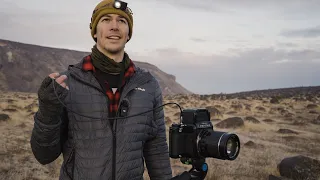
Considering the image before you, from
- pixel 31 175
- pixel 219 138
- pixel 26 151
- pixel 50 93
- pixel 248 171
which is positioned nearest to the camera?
pixel 50 93

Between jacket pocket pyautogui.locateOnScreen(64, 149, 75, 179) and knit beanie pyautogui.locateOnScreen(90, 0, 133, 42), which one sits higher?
knit beanie pyautogui.locateOnScreen(90, 0, 133, 42)

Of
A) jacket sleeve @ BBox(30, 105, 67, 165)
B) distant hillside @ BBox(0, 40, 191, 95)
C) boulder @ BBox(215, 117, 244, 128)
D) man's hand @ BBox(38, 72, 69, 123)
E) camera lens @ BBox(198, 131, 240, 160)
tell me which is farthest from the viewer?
distant hillside @ BBox(0, 40, 191, 95)

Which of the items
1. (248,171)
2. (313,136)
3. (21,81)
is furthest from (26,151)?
(21,81)

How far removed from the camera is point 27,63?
258ft

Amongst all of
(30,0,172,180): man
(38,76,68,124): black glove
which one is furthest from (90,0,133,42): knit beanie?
(38,76,68,124): black glove

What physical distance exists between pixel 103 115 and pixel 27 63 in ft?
275

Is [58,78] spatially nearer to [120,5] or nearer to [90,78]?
[90,78]

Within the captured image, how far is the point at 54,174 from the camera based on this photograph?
625 cm

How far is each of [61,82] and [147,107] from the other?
0.78 metres

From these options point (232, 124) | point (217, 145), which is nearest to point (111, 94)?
point (217, 145)

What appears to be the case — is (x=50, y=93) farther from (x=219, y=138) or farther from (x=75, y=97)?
(x=219, y=138)

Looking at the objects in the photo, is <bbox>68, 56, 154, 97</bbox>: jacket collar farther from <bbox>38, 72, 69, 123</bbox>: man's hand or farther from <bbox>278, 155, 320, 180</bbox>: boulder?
<bbox>278, 155, 320, 180</bbox>: boulder

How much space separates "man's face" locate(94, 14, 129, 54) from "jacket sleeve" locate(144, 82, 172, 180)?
51 cm

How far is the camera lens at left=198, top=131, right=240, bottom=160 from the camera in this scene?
2004 mm
